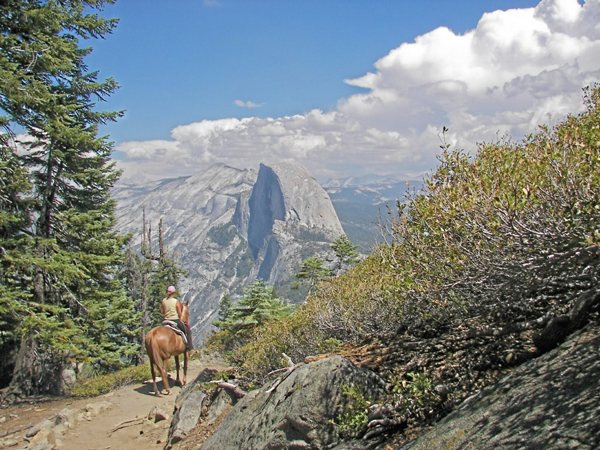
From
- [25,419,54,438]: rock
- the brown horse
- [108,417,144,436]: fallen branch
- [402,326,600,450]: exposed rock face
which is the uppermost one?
[402,326,600,450]: exposed rock face

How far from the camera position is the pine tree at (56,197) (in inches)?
518

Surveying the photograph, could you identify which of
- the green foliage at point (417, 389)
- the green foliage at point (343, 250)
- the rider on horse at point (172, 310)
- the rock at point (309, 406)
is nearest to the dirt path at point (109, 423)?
the rider on horse at point (172, 310)

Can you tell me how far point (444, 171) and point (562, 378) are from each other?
422cm

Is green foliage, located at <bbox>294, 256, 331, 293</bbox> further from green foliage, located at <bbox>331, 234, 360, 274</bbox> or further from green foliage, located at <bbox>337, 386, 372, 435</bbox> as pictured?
green foliage, located at <bbox>337, 386, 372, 435</bbox>

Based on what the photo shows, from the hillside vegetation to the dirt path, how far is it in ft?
25.0

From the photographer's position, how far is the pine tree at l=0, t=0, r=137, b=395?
1315 centimetres

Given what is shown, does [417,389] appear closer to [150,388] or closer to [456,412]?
[456,412]

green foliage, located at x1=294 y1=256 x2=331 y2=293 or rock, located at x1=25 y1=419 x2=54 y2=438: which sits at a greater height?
green foliage, located at x1=294 y1=256 x2=331 y2=293

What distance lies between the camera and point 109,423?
11.2 metres

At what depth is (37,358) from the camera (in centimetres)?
1576

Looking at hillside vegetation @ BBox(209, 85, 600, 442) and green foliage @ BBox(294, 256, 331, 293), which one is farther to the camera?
green foliage @ BBox(294, 256, 331, 293)

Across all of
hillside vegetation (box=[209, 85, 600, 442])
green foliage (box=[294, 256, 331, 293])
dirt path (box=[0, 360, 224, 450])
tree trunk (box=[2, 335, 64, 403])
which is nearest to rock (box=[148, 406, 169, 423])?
dirt path (box=[0, 360, 224, 450])

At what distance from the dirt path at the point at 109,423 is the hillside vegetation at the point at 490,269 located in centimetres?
761

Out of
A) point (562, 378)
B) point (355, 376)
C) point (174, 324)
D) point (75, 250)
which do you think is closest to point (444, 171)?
point (355, 376)
